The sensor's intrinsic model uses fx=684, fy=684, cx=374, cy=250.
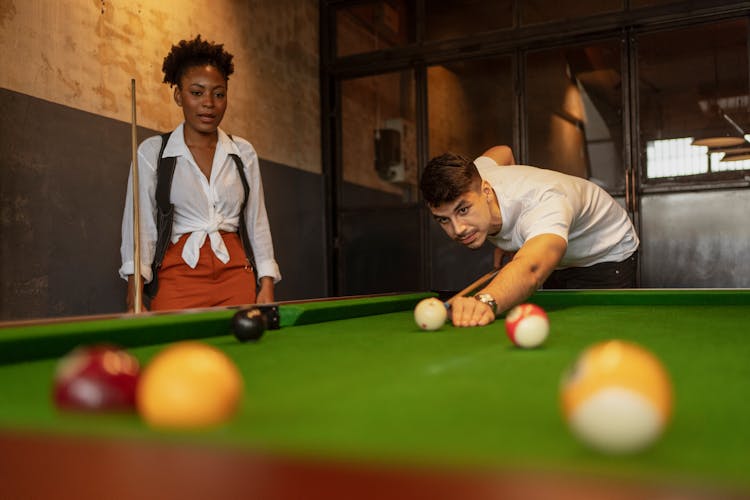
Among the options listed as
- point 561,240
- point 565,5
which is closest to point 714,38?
point 565,5

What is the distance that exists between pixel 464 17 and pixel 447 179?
382 cm

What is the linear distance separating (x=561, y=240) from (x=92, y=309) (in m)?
2.63

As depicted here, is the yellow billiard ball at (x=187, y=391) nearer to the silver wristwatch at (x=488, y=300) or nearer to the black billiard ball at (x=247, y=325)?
the black billiard ball at (x=247, y=325)

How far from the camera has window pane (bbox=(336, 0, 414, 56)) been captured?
6184 millimetres

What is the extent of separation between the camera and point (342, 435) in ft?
2.25

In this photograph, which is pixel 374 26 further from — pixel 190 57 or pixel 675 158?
pixel 190 57

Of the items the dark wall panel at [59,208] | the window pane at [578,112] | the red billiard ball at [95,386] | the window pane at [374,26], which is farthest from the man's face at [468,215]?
the window pane at [374,26]

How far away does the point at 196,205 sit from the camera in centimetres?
302

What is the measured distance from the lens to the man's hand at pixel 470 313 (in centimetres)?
196

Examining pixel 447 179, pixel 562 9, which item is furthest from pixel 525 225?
pixel 562 9

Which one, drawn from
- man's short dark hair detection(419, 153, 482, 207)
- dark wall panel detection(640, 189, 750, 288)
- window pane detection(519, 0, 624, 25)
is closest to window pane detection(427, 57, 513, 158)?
window pane detection(519, 0, 624, 25)

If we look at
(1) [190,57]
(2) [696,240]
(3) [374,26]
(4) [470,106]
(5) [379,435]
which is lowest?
(5) [379,435]

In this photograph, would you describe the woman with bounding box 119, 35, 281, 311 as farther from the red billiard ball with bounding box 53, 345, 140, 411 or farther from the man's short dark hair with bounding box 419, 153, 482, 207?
the red billiard ball with bounding box 53, 345, 140, 411

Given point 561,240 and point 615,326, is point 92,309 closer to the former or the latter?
point 561,240
